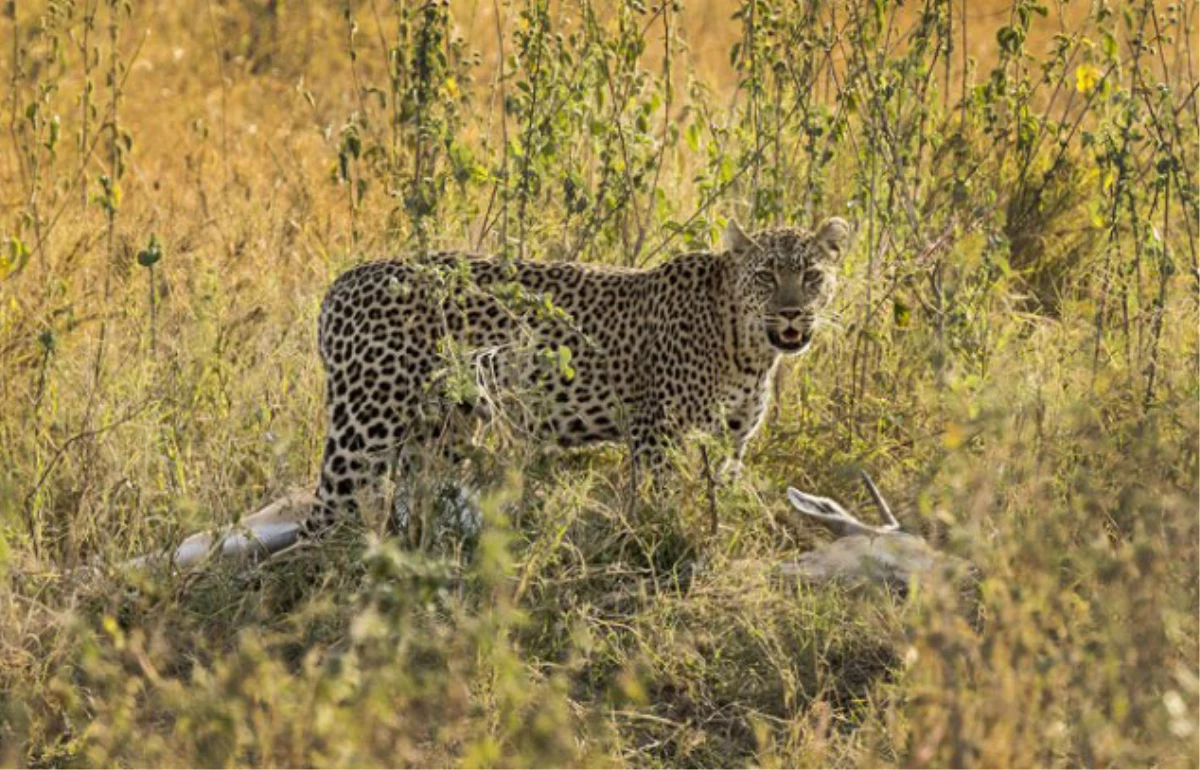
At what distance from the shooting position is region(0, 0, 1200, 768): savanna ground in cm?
431

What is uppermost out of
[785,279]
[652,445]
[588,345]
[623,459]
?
[785,279]

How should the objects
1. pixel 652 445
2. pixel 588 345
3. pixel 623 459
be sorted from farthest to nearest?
pixel 623 459 → pixel 588 345 → pixel 652 445

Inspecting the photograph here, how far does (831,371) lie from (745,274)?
0.86 m

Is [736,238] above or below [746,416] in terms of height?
above

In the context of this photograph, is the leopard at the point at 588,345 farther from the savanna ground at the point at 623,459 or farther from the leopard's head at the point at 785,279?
the savanna ground at the point at 623,459

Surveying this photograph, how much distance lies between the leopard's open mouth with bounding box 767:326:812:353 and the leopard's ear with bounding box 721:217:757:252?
335mm

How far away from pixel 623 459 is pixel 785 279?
874 millimetres

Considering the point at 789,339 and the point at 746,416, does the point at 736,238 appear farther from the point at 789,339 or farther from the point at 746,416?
the point at 746,416

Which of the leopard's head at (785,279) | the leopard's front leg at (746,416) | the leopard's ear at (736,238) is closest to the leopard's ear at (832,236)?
the leopard's head at (785,279)

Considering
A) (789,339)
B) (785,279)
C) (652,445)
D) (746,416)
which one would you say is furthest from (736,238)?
(652,445)

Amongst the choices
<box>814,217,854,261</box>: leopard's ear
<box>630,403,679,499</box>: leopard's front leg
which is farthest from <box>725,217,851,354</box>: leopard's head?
<box>630,403,679,499</box>: leopard's front leg

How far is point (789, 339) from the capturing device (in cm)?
699

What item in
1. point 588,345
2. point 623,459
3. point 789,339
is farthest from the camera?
point 623,459

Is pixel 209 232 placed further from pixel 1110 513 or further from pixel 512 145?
pixel 1110 513
